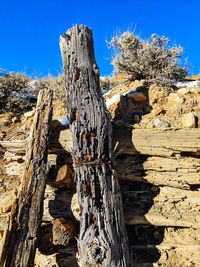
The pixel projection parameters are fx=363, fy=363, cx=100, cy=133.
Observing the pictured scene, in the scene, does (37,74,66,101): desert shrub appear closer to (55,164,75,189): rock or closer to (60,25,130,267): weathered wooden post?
(60,25,130,267): weathered wooden post

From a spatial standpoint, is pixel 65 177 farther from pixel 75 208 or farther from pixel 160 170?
pixel 160 170

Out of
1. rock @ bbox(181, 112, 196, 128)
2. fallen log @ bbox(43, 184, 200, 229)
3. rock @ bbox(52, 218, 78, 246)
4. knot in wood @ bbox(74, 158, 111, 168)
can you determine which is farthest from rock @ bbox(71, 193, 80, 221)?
rock @ bbox(181, 112, 196, 128)

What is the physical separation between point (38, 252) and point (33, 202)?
867mm

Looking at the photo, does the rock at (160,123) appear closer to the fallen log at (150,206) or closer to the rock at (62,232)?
the fallen log at (150,206)

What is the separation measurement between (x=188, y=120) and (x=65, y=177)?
212 cm

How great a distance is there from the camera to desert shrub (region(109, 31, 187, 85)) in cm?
774

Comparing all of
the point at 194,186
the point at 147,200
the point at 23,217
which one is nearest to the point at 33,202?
the point at 23,217

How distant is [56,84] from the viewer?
8.41 meters

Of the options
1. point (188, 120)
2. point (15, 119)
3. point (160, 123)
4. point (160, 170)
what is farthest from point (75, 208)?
point (15, 119)

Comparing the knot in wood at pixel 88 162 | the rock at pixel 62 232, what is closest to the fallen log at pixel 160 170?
the knot in wood at pixel 88 162

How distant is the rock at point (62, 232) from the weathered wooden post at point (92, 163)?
1.62 ft

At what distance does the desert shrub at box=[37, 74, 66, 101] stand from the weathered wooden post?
5.84 ft

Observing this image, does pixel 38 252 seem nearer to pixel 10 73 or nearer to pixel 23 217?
pixel 23 217

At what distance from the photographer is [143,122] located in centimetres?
616
